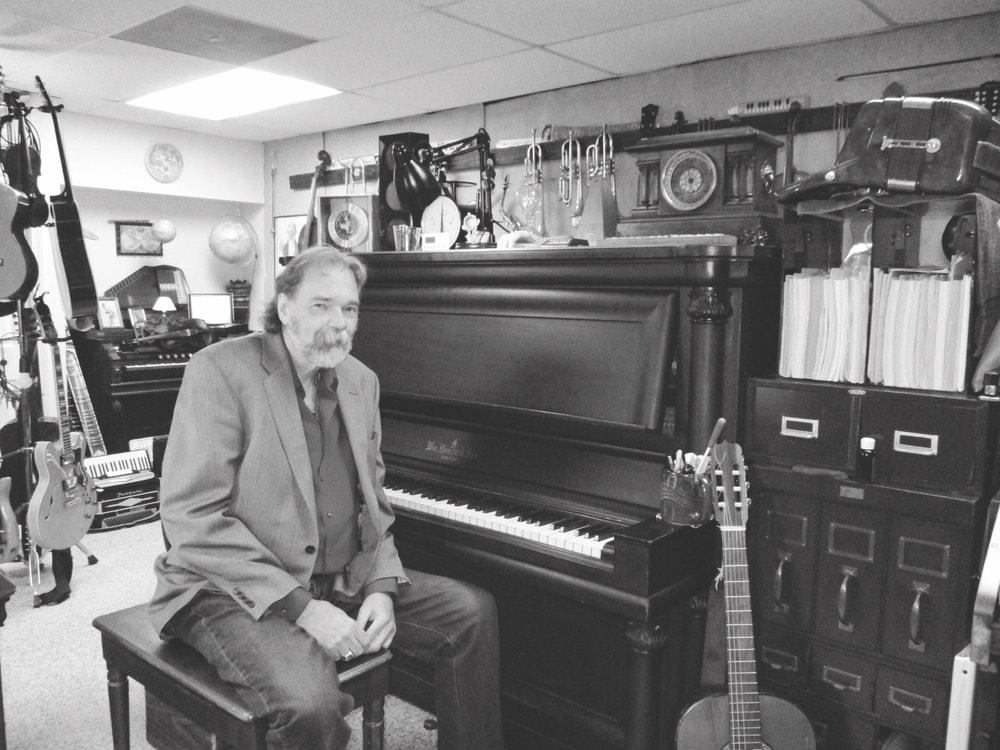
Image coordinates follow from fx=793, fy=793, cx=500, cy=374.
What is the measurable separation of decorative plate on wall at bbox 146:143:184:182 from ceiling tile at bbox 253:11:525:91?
7.53 feet

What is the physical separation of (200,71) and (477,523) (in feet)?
10.3

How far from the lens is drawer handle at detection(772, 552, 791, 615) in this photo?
86.2 inches

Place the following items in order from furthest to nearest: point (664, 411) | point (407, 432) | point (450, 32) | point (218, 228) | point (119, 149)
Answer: point (218, 228)
point (119, 149)
point (450, 32)
point (407, 432)
point (664, 411)

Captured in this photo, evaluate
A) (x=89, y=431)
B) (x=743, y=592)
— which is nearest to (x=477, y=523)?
(x=743, y=592)

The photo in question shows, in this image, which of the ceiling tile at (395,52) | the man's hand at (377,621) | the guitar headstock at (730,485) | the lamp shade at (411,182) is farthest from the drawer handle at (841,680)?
the ceiling tile at (395,52)

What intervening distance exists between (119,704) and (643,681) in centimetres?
135

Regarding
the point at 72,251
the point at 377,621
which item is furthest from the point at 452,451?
the point at 72,251

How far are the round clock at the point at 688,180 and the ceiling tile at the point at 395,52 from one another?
1158 millimetres

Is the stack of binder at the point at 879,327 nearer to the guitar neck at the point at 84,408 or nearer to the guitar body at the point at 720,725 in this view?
the guitar body at the point at 720,725

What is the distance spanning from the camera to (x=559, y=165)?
162 inches

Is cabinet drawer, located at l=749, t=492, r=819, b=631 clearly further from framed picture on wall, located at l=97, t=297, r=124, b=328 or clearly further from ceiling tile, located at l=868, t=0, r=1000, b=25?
framed picture on wall, located at l=97, t=297, r=124, b=328

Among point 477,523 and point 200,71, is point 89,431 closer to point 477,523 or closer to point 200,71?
point 200,71

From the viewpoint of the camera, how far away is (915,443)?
197 cm

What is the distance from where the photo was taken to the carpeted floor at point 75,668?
103 inches
